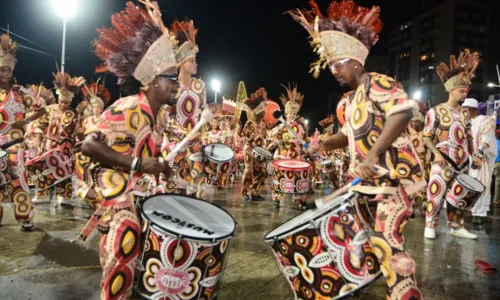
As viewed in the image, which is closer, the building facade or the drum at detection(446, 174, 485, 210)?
the drum at detection(446, 174, 485, 210)

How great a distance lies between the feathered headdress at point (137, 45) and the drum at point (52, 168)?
5.55 metres

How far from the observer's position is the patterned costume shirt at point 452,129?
567cm

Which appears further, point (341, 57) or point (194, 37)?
point (194, 37)

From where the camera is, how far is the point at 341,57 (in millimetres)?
2795

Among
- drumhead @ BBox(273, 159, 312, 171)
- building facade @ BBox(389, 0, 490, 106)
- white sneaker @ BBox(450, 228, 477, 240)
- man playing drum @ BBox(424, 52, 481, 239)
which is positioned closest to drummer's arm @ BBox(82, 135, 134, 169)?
man playing drum @ BBox(424, 52, 481, 239)

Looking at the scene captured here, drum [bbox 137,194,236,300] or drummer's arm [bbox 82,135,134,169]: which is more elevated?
drummer's arm [bbox 82,135,134,169]

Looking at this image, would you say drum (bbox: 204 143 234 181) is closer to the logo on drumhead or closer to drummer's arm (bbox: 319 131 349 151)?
drummer's arm (bbox: 319 131 349 151)

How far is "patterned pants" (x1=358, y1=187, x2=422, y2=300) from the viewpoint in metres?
2.35

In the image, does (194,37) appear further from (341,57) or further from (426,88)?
(426,88)

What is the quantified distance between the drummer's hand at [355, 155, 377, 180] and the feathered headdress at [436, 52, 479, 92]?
13.4 feet

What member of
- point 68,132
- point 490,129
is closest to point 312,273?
point 490,129

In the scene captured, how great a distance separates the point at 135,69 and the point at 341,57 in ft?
5.14

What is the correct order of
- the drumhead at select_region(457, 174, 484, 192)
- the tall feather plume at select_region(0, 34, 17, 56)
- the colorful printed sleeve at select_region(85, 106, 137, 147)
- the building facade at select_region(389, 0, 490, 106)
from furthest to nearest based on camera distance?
the building facade at select_region(389, 0, 490, 106) < the drumhead at select_region(457, 174, 484, 192) < the tall feather plume at select_region(0, 34, 17, 56) < the colorful printed sleeve at select_region(85, 106, 137, 147)

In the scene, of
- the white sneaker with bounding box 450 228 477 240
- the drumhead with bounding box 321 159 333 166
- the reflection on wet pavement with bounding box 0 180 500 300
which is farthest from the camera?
the drumhead with bounding box 321 159 333 166
